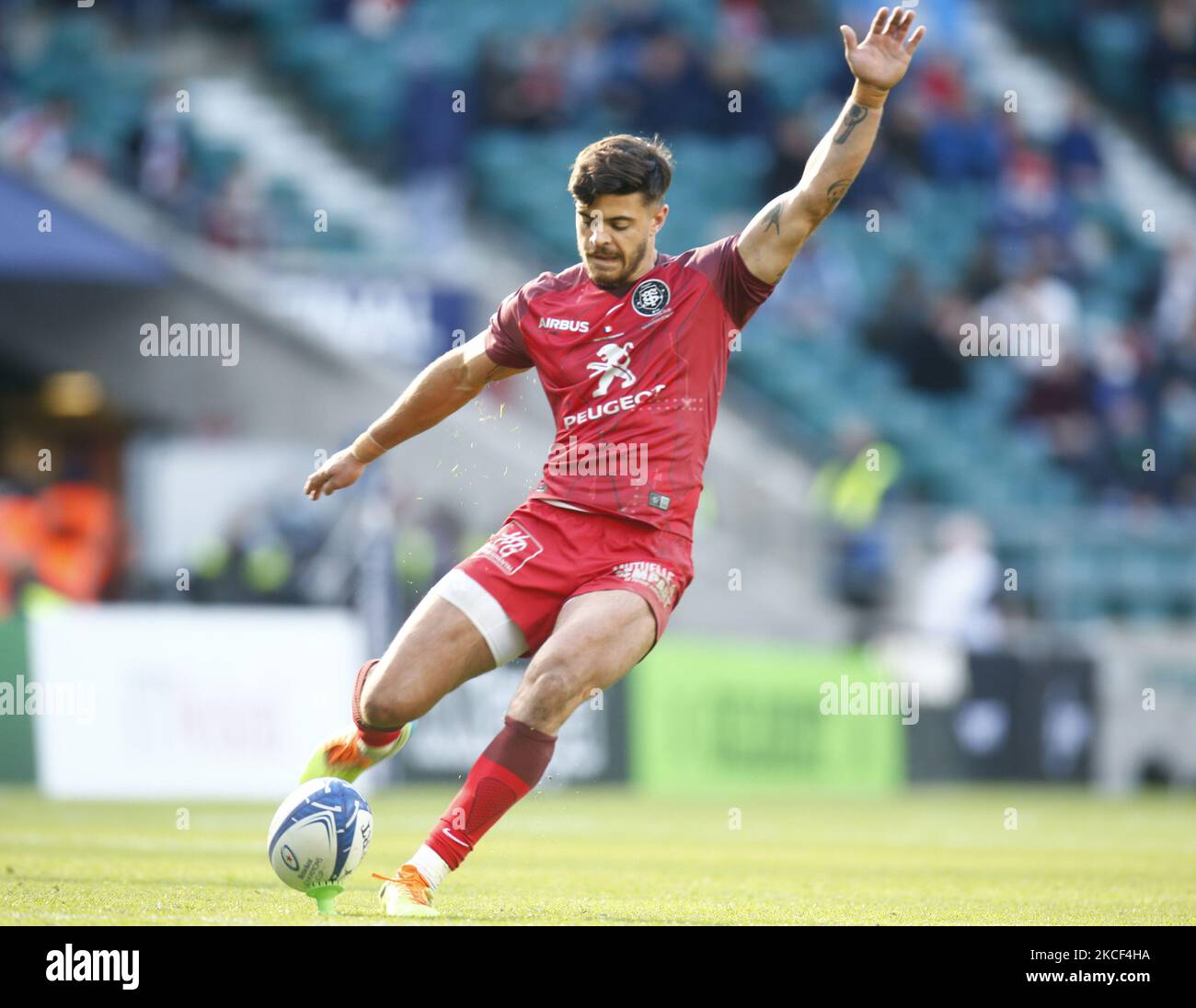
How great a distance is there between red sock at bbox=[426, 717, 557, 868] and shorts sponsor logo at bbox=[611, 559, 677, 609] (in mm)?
614

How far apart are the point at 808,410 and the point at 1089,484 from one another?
3.01 meters

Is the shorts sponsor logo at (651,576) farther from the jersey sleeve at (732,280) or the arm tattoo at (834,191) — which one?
the arm tattoo at (834,191)

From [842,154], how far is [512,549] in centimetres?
176

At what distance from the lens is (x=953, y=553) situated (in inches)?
720

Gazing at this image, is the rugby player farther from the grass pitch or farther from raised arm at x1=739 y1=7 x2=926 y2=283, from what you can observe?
the grass pitch

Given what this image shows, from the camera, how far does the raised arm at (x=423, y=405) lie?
7426 millimetres

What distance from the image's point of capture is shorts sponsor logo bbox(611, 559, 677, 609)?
6.86 meters

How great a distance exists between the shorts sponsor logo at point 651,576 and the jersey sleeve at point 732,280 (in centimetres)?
92

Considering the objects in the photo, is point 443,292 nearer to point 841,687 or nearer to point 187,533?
point 187,533
